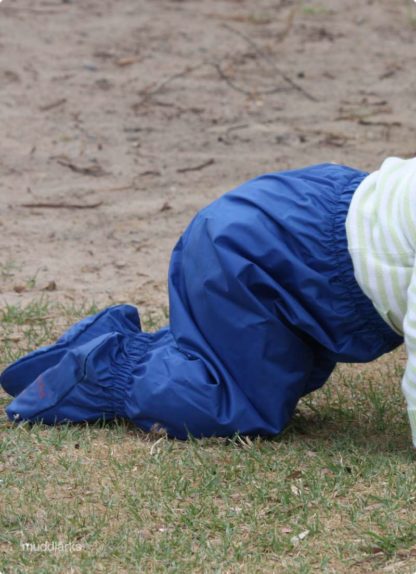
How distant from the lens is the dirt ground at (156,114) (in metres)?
4.77

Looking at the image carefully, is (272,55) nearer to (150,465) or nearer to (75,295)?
(75,295)

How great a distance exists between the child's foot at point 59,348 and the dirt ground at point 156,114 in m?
0.81

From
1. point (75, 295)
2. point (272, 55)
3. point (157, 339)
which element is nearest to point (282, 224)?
point (157, 339)

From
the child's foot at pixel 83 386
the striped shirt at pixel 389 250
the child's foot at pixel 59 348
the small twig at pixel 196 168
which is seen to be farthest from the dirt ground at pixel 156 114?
the striped shirt at pixel 389 250

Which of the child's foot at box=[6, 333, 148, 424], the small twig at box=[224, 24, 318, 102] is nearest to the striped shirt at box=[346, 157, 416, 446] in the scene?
the child's foot at box=[6, 333, 148, 424]

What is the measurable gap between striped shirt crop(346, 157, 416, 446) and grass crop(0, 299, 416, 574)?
0.25 meters

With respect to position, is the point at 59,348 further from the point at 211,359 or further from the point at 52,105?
the point at 52,105

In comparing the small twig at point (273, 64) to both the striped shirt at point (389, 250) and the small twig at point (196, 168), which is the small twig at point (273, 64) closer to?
the small twig at point (196, 168)

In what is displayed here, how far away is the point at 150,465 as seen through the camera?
2951mm

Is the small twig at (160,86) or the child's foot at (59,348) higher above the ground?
the child's foot at (59,348)

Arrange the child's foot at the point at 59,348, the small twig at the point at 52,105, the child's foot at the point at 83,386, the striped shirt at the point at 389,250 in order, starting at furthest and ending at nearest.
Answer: the small twig at the point at 52,105 → the child's foot at the point at 59,348 → the child's foot at the point at 83,386 → the striped shirt at the point at 389,250

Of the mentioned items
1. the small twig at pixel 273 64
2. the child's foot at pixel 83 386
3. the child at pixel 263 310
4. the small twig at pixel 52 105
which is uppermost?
the child at pixel 263 310

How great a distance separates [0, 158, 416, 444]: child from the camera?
296 centimetres

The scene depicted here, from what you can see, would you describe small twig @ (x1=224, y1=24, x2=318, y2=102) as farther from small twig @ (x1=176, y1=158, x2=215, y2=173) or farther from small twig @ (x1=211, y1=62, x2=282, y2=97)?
small twig @ (x1=176, y1=158, x2=215, y2=173)
